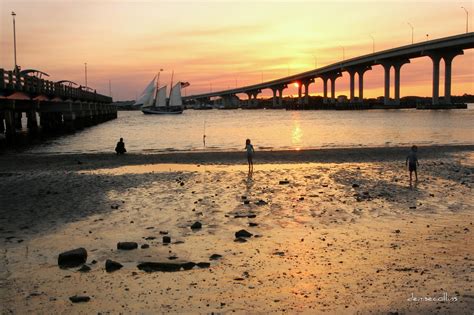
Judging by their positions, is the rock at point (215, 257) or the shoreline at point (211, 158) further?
the shoreline at point (211, 158)

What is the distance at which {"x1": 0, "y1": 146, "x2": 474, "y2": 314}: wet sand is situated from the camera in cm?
Answer: 693

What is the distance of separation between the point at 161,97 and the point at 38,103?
447 ft

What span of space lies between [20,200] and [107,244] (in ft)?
22.0

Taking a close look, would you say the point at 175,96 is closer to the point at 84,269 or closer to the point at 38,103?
the point at 38,103

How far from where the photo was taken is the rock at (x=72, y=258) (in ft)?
28.3

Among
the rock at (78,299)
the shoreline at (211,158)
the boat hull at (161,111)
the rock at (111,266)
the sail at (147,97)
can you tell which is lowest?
A: the rock at (78,299)

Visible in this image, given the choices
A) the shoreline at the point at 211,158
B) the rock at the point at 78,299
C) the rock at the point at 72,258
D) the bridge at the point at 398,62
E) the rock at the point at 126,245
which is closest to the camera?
the rock at the point at 78,299

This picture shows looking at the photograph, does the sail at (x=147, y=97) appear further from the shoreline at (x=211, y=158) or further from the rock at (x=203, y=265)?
the rock at (x=203, y=265)

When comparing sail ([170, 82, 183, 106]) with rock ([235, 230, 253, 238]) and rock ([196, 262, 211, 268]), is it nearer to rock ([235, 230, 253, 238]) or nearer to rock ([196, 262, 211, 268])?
rock ([235, 230, 253, 238])

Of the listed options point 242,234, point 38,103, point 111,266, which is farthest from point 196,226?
point 38,103

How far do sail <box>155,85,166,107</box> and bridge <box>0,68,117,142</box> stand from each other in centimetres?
9698

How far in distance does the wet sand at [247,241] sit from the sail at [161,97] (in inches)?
6349

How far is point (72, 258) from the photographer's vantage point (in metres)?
8.71

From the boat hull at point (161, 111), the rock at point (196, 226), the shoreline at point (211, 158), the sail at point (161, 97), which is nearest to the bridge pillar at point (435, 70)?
the sail at point (161, 97)
